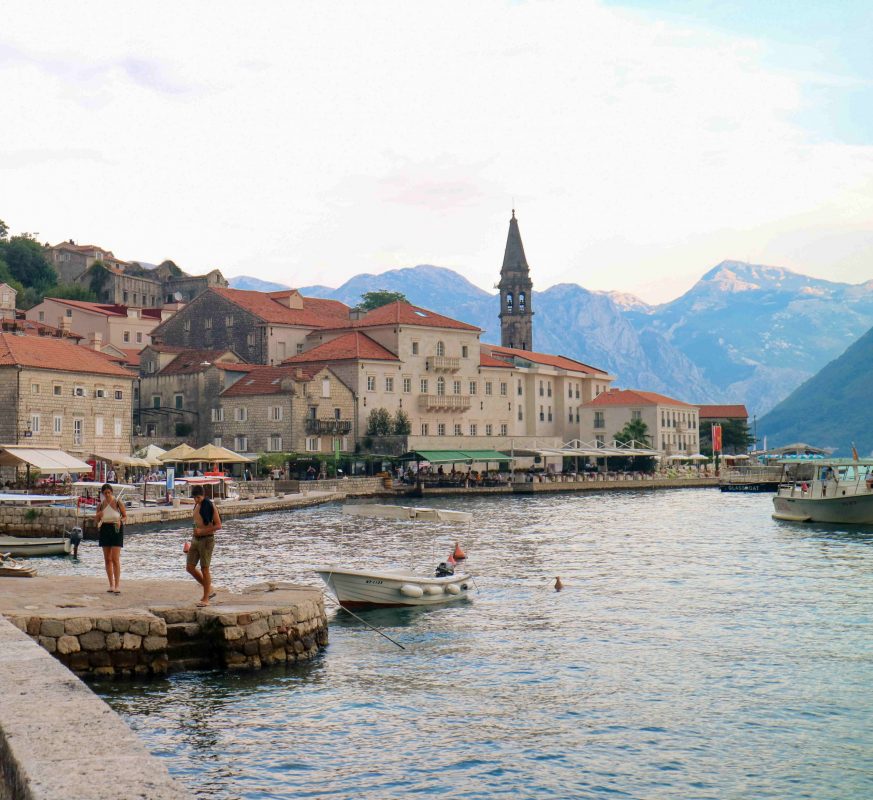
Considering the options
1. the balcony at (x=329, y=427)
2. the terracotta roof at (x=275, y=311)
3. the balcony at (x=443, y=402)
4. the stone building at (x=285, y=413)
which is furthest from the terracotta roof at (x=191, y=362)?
the balcony at (x=443, y=402)

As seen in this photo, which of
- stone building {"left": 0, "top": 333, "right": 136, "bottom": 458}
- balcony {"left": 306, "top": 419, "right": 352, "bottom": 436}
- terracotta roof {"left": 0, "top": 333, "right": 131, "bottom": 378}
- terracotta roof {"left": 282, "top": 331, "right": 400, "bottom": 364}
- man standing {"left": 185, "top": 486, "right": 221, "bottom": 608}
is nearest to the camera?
man standing {"left": 185, "top": 486, "right": 221, "bottom": 608}

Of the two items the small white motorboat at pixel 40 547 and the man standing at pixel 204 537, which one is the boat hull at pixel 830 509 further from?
the man standing at pixel 204 537

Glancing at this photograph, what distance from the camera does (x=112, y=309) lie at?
11206 cm

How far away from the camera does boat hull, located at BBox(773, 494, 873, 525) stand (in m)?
53.8

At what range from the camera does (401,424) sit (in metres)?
91.2

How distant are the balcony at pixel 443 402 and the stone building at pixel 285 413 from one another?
8.32 m

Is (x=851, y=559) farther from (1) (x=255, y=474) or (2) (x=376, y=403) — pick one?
(2) (x=376, y=403)

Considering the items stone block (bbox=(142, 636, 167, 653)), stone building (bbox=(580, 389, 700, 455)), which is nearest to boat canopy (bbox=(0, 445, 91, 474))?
stone block (bbox=(142, 636, 167, 653))

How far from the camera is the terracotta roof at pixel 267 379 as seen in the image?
84.9 metres

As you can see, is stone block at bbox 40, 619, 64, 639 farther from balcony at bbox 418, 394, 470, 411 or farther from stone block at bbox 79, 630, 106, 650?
balcony at bbox 418, 394, 470, 411

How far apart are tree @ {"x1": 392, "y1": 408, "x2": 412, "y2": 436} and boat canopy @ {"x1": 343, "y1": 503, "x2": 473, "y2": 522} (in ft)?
93.9

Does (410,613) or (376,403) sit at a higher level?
(376,403)

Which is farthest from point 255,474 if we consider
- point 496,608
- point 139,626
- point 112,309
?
point 139,626

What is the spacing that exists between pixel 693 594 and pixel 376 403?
62.8 metres
